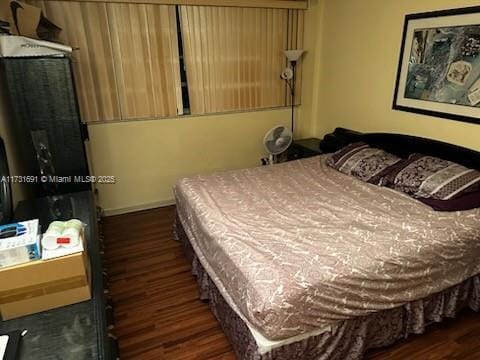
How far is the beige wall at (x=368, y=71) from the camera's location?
2652 millimetres

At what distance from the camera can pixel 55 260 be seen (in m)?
1.31

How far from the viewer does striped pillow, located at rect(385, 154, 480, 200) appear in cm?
215

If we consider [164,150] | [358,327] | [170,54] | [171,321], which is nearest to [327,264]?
[358,327]

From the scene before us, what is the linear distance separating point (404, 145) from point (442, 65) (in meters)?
0.67

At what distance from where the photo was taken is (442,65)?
253 cm

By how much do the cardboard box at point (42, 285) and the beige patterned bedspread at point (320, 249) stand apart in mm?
714

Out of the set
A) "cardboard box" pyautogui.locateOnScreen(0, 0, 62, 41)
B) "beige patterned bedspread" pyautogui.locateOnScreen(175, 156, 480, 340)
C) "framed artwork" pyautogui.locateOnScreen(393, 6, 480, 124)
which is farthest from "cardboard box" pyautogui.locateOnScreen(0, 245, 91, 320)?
"framed artwork" pyautogui.locateOnScreen(393, 6, 480, 124)

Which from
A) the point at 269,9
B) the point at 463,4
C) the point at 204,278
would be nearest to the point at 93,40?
the point at 269,9

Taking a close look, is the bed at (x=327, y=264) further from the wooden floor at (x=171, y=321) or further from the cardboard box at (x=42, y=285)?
the cardboard box at (x=42, y=285)

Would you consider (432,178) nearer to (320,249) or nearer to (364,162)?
(364,162)

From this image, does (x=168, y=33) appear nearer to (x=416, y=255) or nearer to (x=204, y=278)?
(x=204, y=278)

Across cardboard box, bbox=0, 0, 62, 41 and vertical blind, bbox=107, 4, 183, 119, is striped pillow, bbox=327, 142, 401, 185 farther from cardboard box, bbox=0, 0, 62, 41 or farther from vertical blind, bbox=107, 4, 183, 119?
cardboard box, bbox=0, 0, 62, 41

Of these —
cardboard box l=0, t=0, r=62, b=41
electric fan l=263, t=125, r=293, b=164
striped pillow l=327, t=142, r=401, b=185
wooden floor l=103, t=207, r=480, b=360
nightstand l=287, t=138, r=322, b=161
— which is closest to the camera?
wooden floor l=103, t=207, r=480, b=360

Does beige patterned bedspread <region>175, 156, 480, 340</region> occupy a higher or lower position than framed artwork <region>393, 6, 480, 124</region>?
lower
